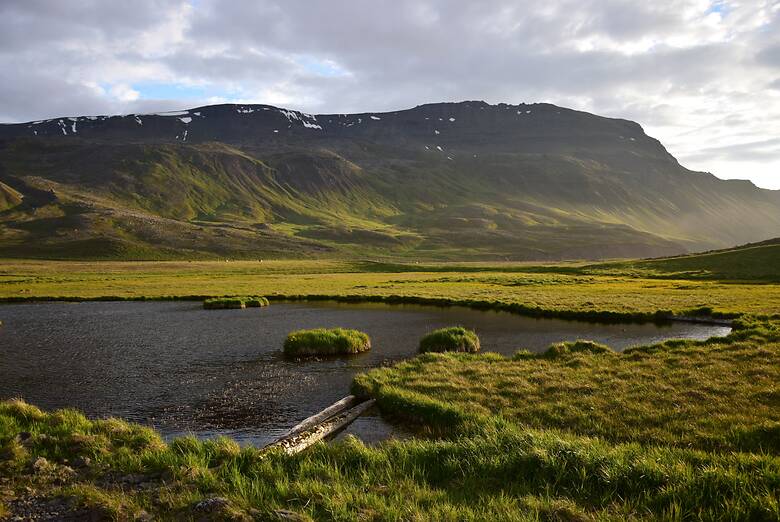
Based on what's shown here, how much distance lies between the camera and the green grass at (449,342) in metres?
34.1

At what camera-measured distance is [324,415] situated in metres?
20.2

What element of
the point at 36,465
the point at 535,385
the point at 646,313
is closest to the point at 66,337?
the point at 36,465

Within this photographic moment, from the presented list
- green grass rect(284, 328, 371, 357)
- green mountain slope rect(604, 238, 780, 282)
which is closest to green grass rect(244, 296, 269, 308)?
green grass rect(284, 328, 371, 357)

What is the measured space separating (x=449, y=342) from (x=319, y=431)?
56.9ft

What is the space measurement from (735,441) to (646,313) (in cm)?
3948

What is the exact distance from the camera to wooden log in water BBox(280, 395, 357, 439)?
1852 centimetres

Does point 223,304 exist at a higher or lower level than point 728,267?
lower

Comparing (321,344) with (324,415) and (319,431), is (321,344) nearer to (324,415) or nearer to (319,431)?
(324,415)

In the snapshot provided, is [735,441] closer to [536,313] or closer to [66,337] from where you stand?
[536,313]

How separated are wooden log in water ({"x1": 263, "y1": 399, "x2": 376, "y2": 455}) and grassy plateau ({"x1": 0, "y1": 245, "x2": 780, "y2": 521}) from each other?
1272 millimetres

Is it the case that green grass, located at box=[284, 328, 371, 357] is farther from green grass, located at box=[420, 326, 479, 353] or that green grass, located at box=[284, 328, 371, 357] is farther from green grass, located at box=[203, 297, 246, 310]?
green grass, located at box=[203, 297, 246, 310]

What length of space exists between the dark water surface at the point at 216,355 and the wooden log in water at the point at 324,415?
1.35 m

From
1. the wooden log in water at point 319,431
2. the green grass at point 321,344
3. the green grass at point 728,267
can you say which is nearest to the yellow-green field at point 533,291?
the green grass at point 728,267

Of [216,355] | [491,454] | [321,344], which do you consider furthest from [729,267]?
[491,454]
